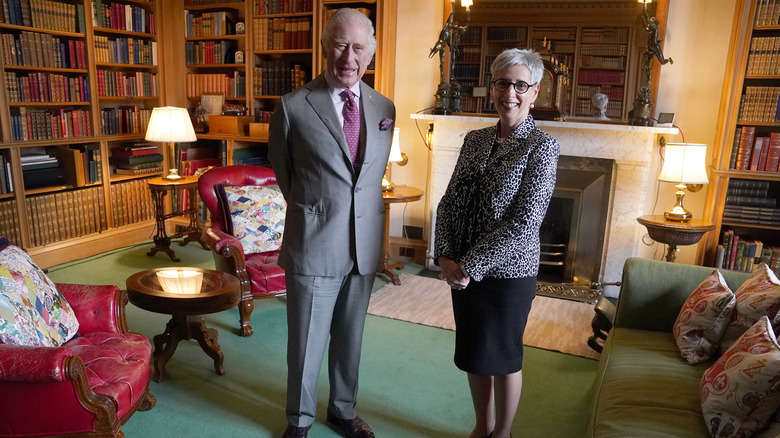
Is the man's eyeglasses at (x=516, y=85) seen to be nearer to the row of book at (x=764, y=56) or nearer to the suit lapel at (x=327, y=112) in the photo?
the suit lapel at (x=327, y=112)

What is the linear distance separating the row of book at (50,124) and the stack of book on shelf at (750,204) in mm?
4903

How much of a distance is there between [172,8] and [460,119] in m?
3.00

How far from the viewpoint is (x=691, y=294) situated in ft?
7.34

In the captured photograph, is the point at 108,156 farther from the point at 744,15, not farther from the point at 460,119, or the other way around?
the point at 744,15

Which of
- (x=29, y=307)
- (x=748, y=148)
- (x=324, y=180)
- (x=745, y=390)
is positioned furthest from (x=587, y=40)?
(x=29, y=307)

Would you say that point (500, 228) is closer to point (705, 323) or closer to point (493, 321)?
point (493, 321)

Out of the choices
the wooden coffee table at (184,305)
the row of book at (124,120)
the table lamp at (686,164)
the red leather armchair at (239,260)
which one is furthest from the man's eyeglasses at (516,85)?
the row of book at (124,120)

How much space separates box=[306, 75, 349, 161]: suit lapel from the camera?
6.08 feet

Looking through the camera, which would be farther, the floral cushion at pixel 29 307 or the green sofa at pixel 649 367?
the floral cushion at pixel 29 307

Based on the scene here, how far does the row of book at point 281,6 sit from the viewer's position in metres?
4.61

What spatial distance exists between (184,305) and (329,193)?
95 centimetres

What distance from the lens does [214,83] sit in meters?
5.14

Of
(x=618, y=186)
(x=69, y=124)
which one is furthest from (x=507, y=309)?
(x=69, y=124)

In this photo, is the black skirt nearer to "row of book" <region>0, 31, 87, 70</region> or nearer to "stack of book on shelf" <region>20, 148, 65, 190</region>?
"stack of book on shelf" <region>20, 148, 65, 190</region>
